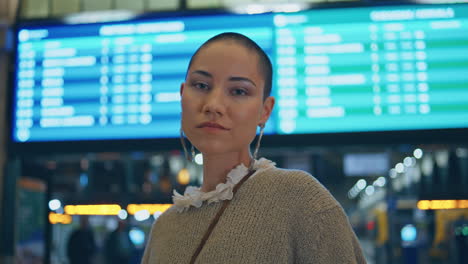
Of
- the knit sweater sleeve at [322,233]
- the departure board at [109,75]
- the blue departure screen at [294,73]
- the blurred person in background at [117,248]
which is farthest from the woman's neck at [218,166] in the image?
the blurred person in background at [117,248]

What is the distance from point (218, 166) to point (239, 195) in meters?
0.12

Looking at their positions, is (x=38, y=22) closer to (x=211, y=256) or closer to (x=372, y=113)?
(x=372, y=113)

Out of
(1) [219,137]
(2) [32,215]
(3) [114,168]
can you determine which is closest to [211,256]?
(1) [219,137]

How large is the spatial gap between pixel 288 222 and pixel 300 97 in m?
3.46

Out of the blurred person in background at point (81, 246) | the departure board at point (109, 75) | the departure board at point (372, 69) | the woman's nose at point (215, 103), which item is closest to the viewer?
the woman's nose at point (215, 103)

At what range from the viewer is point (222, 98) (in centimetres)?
143

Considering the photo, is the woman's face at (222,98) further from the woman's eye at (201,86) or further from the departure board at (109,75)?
the departure board at (109,75)

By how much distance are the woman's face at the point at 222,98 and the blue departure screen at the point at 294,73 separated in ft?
10.6

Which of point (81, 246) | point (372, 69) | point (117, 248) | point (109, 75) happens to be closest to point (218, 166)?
point (372, 69)

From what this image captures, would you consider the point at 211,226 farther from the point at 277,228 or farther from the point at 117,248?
the point at 117,248

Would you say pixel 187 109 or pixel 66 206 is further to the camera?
pixel 66 206

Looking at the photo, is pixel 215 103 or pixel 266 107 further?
pixel 266 107

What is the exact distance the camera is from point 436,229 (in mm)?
16641

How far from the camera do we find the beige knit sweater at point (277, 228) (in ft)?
4.26
